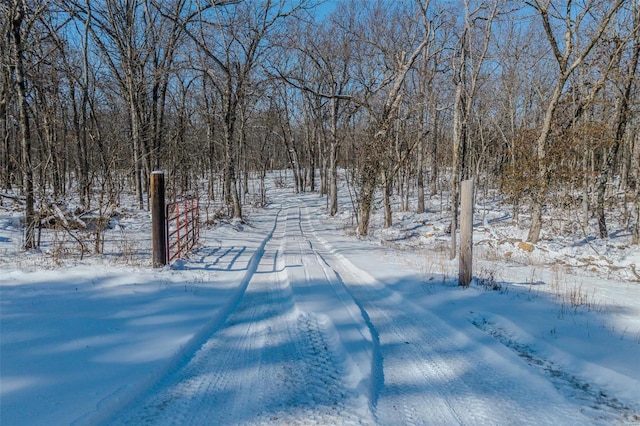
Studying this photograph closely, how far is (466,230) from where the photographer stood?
5.88 meters

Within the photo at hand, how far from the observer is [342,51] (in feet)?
80.5

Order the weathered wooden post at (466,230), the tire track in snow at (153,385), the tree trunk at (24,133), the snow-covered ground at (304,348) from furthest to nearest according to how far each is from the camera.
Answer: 1. the tree trunk at (24,133)
2. the weathered wooden post at (466,230)
3. the snow-covered ground at (304,348)
4. the tire track in snow at (153,385)

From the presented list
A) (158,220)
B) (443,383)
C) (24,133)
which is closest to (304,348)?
(443,383)

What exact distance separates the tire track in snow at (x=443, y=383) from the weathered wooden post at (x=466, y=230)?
60.4 inches

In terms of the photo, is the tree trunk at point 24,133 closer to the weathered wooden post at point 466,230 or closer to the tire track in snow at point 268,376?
the tire track in snow at point 268,376

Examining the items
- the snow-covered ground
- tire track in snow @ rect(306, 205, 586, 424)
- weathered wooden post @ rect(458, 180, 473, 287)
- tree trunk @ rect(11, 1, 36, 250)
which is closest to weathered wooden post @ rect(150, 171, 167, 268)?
the snow-covered ground

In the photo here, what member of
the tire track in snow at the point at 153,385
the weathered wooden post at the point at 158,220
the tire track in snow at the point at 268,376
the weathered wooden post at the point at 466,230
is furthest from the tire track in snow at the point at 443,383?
the weathered wooden post at the point at 158,220

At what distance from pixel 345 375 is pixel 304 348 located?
686mm

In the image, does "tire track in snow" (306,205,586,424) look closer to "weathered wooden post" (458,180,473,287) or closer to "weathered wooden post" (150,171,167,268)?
"weathered wooden post" (458,180,473,287)

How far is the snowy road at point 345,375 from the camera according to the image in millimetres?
2664

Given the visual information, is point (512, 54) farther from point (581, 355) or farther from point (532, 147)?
point (581, 355)

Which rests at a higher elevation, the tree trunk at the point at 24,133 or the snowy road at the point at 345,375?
the tree trunk at the point at 24,133

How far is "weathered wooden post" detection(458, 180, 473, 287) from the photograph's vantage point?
5.80 meters

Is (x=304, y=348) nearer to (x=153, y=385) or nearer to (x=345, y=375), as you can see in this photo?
(x=345, y=375)
